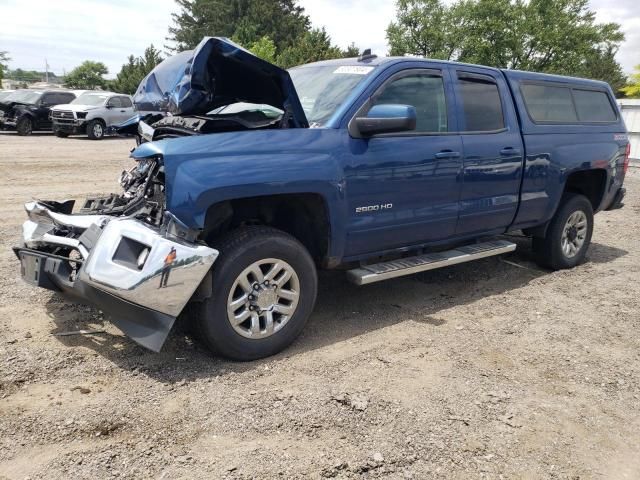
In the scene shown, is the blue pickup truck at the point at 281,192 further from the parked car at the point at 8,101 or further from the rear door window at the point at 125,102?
the parked car at the point at 8,101

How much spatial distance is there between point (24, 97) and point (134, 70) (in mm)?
28338

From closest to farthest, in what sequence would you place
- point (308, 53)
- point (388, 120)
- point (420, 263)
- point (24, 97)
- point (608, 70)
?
point (388, 120) → point (420, 263) → point (24, 97) → point (308, 53) → point (608, 70)

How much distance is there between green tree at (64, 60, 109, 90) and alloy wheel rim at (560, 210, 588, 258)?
236ft

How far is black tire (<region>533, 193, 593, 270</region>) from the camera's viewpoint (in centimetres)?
577

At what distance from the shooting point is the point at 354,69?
4.29m

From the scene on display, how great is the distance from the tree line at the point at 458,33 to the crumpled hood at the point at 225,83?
35876 millimetres

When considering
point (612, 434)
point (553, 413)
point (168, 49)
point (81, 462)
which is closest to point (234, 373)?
point (81, 462)

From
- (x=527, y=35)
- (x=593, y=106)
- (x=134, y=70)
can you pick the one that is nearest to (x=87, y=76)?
(x=134, y=70)

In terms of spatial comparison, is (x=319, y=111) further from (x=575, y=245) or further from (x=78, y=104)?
(x=78, y=104)

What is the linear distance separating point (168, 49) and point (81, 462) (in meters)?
60.1

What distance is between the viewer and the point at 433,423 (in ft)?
9.84

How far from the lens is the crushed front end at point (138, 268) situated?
307cm

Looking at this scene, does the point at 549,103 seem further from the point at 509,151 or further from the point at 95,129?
the point at 95,129

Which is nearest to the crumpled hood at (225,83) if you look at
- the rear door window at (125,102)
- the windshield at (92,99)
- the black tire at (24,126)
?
the windshield at (92,99)
